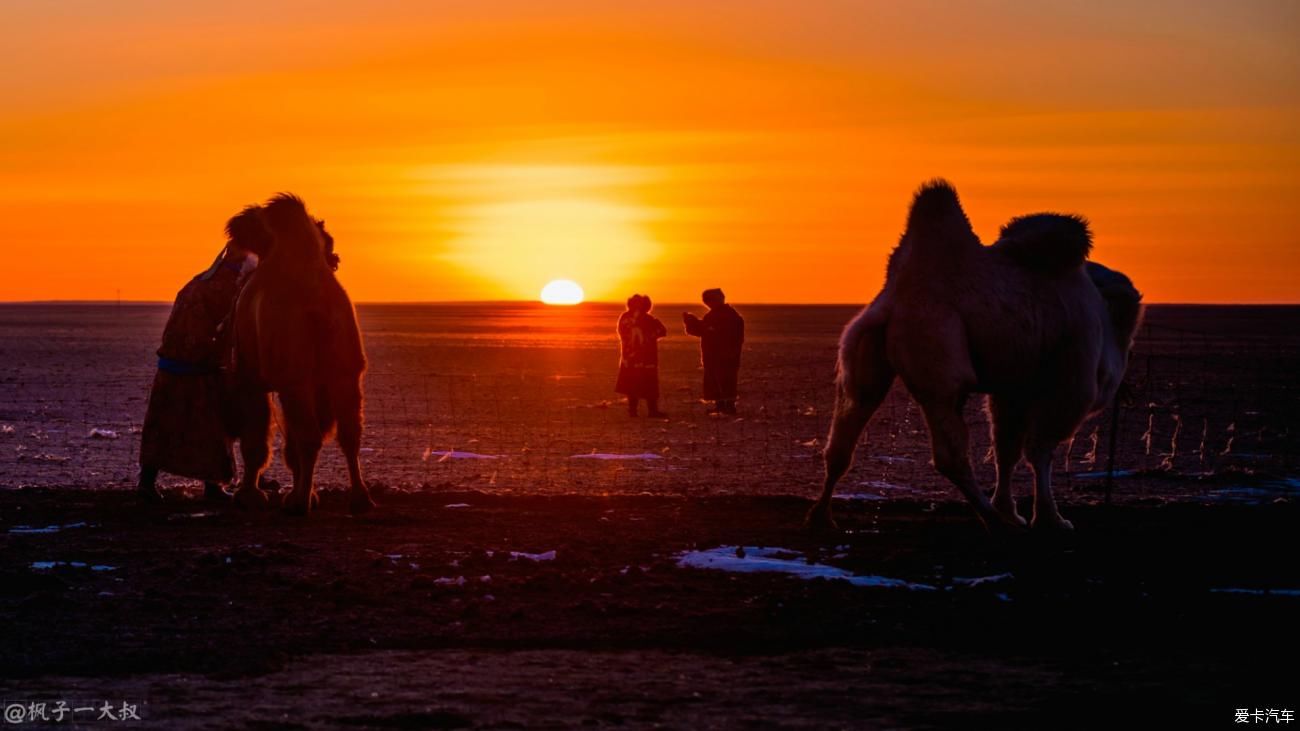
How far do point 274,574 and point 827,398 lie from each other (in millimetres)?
21634

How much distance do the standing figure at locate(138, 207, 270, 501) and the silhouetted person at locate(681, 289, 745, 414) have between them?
13.0 metres

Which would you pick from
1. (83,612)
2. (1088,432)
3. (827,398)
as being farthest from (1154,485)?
(827,398)

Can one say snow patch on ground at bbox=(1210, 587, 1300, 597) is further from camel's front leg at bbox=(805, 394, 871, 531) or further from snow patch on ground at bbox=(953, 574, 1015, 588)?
camel's front leg at bbox=(805, 394, 871, 531)

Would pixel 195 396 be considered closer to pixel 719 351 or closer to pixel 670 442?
pixel 670 442

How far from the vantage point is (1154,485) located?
15.5m

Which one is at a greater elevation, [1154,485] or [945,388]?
[945,388]

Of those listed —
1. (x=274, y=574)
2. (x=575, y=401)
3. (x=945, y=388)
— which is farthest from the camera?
(x=575, y=401)

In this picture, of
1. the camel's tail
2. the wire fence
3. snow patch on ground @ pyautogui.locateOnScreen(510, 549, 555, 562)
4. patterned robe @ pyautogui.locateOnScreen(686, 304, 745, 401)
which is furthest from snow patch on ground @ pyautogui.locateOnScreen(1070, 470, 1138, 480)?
patterned robe @ pyautogui.locateOnScreen(686, 304, 745, 401)

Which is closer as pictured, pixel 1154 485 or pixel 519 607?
pixel 519 607

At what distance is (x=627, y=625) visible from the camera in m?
7.68

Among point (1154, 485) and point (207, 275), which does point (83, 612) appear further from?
point (1154, 485)

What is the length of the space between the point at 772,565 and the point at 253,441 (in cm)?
457

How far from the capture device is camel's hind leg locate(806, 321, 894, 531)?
419 inches

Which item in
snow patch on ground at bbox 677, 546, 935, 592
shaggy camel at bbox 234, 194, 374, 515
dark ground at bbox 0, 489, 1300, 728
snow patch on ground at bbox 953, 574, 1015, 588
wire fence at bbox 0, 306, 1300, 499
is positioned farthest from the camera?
wire fence at bbox 0, 306, 1300, 499
